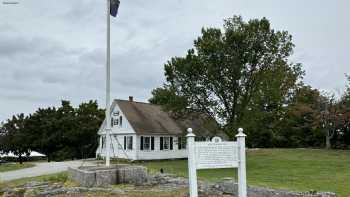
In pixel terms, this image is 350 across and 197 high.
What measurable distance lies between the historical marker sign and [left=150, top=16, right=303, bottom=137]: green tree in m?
19.1

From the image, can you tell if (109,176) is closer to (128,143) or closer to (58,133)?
(128,143)

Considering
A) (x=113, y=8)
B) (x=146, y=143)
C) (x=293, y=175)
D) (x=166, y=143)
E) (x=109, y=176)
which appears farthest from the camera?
(x=166, y=143)

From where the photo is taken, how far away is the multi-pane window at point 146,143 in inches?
1501

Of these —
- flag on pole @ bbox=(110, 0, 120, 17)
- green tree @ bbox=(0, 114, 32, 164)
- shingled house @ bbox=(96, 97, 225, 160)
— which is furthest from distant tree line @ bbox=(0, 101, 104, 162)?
flag on pole @ bbox=(110, 0, 120, 17)

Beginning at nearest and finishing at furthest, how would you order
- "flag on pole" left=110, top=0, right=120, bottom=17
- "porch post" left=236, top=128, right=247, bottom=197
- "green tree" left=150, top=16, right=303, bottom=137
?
"porch post" left=236, top=128, right=247, bottom=197
"flag on pole" left=110, top=0, right=120, bottom=17
"green tree" left=150, top=16, right=303, bottom=137

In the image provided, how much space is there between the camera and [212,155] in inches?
368

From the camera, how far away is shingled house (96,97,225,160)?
38000 mm

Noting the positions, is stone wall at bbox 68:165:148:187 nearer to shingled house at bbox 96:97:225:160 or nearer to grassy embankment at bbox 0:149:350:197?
grassy embankment at bbox 0:149:350:197

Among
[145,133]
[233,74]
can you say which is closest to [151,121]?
[145,133]

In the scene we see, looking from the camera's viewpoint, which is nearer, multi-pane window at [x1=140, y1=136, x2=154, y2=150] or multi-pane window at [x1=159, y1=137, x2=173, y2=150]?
multi-pane window at [x1=140, y1=136, x2=154, y2=150]

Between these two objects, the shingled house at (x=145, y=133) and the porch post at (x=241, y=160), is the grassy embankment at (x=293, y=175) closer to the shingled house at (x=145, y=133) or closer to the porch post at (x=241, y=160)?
the porch post at (x=241, y=160)

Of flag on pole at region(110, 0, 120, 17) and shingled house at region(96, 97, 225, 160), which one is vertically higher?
flag on pole at region(110, 0, 120, 17)

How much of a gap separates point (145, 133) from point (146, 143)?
1.01 m

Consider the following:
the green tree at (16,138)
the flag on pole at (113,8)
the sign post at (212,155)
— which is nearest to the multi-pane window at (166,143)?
the green tree at (16,138)
